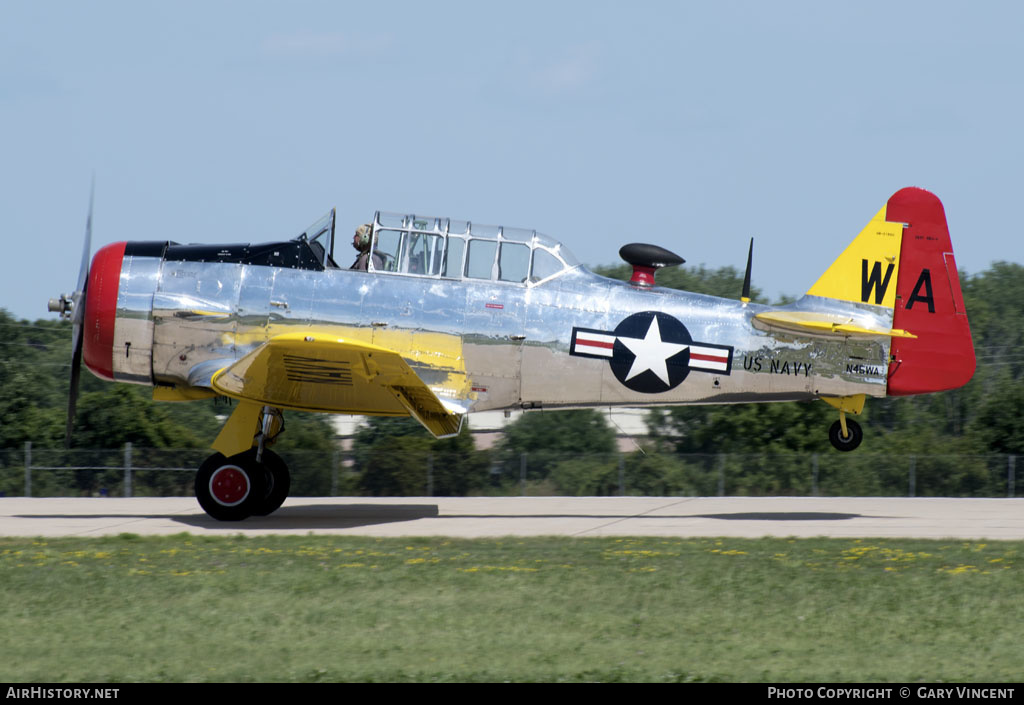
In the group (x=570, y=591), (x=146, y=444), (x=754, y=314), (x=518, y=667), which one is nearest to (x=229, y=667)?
(x=518, y=667)

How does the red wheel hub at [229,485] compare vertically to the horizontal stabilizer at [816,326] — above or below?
below

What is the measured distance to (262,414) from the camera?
13234mm

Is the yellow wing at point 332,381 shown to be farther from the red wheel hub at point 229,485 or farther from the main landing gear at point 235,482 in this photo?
the red wheel hub at point 229,485

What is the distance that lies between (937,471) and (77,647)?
19307 mm

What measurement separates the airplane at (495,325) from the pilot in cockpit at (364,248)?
2.9 inches

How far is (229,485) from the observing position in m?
13.1

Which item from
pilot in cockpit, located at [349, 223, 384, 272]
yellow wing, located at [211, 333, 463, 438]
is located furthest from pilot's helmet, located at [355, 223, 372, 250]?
yellow wing, located at [211, 333, 463, 438]

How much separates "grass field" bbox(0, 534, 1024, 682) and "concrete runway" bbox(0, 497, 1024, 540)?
1157mm

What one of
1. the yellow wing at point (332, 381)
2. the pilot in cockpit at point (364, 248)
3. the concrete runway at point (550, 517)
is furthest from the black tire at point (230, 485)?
the pilot in cockpit at point (364, 248)

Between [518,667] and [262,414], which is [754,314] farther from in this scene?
[518,667]

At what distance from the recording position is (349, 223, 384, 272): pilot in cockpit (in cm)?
1358

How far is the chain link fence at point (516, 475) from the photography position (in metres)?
22.1

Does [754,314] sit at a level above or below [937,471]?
above
